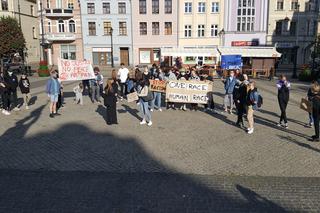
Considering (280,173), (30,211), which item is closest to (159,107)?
(280,173)

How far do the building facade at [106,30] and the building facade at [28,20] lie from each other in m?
10.3

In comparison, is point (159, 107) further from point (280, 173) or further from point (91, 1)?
point (91, 1)

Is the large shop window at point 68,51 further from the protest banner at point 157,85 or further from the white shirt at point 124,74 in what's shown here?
the protest banner at point 157,85

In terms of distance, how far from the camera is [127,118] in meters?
12.1

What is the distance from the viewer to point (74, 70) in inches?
603

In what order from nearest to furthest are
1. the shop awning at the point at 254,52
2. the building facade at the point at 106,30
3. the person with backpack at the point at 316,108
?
the person with backpack at the point at 316,108 < the shop awning at the point at 254,52 < the building facade at the point at 106,30

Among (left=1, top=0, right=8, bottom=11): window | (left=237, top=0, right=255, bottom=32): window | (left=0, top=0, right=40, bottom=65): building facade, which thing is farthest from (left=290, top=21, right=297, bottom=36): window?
(left=1, top=0, right=8, bottom=11): window

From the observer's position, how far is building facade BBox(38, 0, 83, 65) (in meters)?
45.9

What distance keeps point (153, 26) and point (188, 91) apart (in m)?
35.0

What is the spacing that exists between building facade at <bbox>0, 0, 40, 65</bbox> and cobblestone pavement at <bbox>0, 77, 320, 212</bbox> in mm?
42680

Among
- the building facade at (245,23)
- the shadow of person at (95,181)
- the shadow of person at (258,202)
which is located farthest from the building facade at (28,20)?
the shadow of person at (258,202)

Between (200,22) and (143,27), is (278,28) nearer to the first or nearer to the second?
(200,22)

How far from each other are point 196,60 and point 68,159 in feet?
105

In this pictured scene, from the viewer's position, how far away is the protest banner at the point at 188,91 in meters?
13.0
